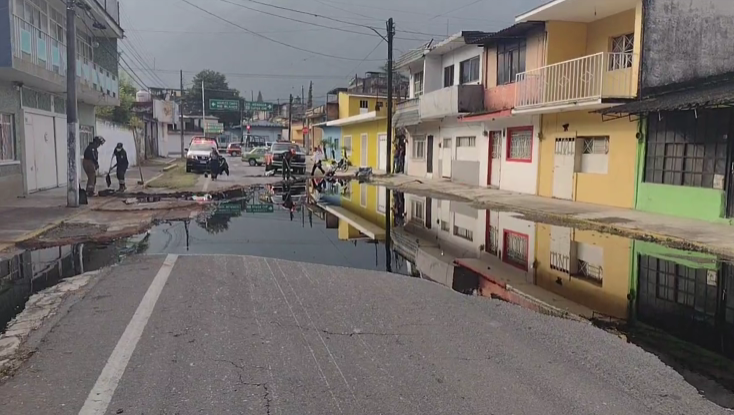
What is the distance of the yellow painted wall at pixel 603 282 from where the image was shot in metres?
7.47

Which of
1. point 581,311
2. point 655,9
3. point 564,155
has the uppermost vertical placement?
point 655,9

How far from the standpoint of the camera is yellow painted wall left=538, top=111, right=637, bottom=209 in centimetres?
1728

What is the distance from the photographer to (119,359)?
15.9 feet

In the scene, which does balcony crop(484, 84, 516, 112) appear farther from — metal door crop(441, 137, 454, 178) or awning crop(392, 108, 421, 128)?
awning crop(392, 108, 421, 128)

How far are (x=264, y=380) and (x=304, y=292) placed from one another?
2.86 m

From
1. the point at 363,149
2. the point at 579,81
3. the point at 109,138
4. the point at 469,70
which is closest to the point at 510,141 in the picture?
the point at 469,70

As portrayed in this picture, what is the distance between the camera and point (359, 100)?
5338cm

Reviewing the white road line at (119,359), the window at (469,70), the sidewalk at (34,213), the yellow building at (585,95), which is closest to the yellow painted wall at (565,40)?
the yellow building at (585,95)

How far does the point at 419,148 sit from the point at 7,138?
21850 mm

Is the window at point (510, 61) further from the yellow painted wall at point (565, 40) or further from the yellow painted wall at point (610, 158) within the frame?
the yellow painted wall at point (610, 158)

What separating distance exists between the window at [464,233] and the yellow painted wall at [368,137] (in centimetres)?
2656

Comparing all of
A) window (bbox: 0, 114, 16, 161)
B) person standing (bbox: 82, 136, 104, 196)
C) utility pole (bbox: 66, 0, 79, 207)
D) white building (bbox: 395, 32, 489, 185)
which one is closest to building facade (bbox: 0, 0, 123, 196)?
window (bbox: 0, 114, 16, 161)

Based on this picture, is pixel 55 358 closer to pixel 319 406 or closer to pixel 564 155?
pixel 319 406

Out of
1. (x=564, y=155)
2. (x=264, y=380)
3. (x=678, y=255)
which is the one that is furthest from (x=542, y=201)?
(x=264, y=380)
